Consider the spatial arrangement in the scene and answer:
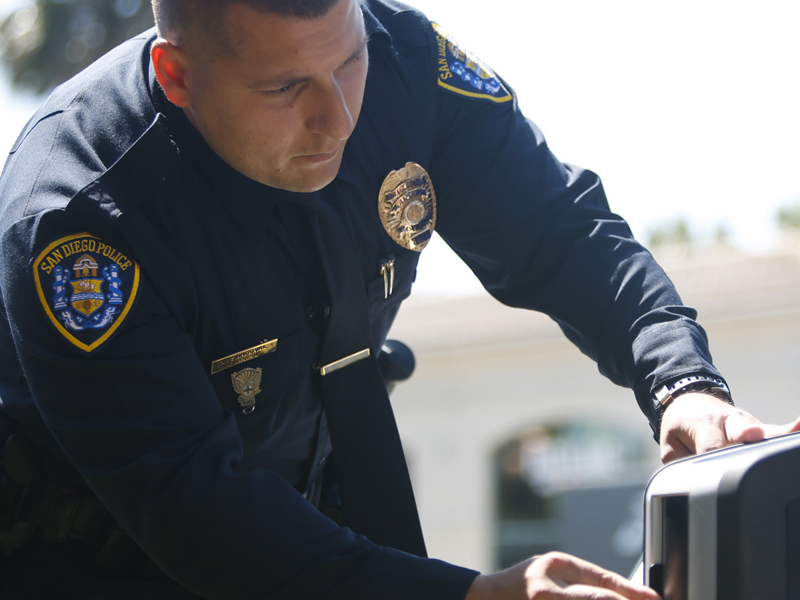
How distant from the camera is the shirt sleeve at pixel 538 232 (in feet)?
5.93

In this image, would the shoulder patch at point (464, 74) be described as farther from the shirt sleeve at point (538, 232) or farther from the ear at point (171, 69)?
the ear at point (171, 69)

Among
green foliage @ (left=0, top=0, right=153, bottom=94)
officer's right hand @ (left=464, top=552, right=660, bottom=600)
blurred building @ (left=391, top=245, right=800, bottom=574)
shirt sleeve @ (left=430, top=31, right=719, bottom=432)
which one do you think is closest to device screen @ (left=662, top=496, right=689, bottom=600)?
officer's right hand @ (left=464, top=552, right=660, bottom=600)

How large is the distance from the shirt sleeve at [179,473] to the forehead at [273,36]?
1.33 feet

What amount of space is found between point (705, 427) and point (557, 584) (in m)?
0.48

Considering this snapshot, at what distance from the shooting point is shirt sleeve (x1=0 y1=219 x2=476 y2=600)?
4.16 feet

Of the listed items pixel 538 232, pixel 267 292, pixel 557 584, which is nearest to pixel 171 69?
pixel 267 292

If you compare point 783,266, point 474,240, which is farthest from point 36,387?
point 783,266

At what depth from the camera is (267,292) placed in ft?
5.39

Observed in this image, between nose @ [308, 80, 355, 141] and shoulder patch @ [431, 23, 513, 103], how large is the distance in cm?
56

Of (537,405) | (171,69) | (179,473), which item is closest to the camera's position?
(179,473)

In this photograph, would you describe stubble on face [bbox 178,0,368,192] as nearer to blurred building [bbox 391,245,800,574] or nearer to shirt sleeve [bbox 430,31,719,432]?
shirt sleeve [bbox 430,31,719,432]

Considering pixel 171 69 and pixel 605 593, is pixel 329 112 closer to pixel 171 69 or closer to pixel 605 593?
pixel 171 69

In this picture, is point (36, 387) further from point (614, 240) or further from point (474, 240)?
point (614, 240)

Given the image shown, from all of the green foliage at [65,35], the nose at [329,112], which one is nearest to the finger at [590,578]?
the nose at [329,112]
